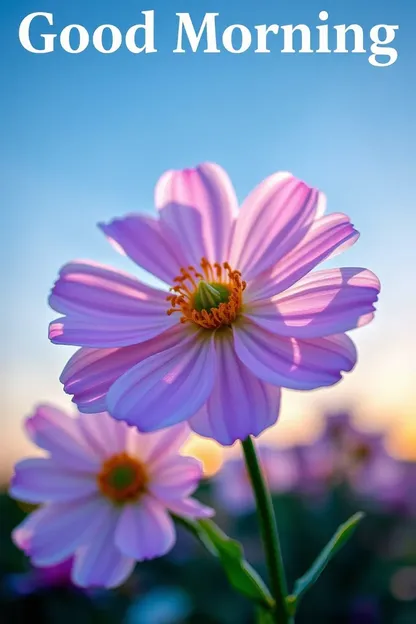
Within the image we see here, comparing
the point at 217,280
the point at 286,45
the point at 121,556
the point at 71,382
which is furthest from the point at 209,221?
the point at 286,45

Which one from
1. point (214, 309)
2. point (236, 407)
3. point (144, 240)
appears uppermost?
point (144, 240)

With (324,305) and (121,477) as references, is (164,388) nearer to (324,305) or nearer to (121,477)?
(324,305)

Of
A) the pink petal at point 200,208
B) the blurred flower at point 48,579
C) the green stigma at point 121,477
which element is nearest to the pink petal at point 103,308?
the pink petal at point 200,208

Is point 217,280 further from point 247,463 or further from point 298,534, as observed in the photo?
point 298,534

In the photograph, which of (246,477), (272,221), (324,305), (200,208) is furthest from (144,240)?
(246,477)

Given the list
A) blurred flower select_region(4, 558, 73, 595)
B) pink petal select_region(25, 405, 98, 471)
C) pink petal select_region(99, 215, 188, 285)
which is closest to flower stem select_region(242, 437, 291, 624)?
pink petal select_region(99, 215, 188, 285)

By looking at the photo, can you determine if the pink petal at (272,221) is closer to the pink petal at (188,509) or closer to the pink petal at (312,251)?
the pink petal at (312,251)
